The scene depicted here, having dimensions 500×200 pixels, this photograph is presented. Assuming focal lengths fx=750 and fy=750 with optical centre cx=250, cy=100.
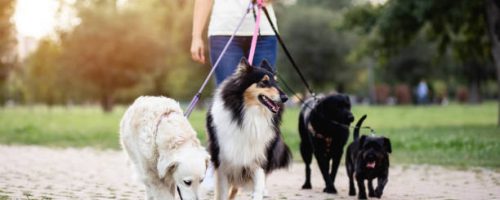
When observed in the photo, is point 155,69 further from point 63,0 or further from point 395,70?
point 395,70

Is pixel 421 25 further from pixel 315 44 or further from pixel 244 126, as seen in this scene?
pixel 315 44

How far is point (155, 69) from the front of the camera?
5422 centimetres

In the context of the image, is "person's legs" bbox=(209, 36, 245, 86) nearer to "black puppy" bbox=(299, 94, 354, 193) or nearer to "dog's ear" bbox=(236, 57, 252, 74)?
"dog's ear" bbox=(236, 57, 252, 74)

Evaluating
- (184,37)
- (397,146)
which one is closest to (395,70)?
(184,37)

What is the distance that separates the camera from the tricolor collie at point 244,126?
22.3 feet

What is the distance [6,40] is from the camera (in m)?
40.4

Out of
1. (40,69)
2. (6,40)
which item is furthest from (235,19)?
(40,69)

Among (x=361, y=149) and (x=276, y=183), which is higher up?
(x=361, y=149)

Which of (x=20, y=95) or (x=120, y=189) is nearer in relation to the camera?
(x=120, y=189)

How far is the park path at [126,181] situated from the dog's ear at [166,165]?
214cm

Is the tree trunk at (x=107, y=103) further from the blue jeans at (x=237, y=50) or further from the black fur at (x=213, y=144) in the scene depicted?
the black fur at (x=213, y=144)

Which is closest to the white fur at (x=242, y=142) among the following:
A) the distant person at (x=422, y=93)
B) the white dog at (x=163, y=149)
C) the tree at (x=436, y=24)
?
the white dog at (x=163, y=149)

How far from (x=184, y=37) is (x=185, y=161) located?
48.8 metres

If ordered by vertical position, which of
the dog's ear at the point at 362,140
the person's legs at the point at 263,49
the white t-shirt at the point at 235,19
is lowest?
the dog's ear at the point at 362,140
